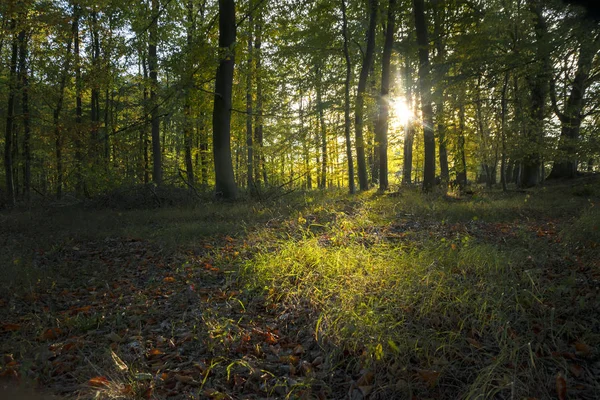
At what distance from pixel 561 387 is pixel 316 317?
79.9 inches

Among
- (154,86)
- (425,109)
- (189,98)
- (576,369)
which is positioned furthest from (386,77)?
(576,369)

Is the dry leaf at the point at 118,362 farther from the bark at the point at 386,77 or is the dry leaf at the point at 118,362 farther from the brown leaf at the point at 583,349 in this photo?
the bark at the point at 386,77

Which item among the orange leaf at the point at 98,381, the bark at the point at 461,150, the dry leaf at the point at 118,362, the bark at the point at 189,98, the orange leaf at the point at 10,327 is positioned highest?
the bark at the point at 189,98

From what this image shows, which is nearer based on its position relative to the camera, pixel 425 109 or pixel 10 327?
pixel 10 327

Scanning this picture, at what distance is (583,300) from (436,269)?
1395 mm

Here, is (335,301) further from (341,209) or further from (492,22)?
(492,22)

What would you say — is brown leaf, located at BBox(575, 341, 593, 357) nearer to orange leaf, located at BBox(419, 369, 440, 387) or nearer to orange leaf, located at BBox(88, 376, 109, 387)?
orange leaf, located at BBox(419, 369, 440, 387)

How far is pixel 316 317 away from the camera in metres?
3.51

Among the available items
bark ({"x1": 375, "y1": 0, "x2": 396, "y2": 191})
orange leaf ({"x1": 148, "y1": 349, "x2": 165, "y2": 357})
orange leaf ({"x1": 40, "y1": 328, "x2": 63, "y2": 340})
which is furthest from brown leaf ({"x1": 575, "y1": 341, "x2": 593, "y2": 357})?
bark ({"x1": 375, "y1": 0, "x2": 396, "y2": 191})

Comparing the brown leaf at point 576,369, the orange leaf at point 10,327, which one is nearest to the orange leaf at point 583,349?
the brown leaf at point 576,369

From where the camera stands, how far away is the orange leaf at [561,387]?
2289 millimetres

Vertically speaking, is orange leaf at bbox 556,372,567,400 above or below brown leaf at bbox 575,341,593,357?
below

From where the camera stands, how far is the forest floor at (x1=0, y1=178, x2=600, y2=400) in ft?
8.57

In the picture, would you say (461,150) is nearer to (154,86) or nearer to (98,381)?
(154,86)
